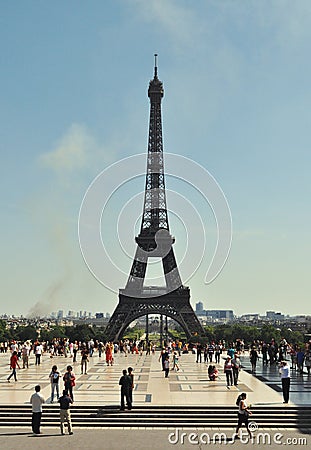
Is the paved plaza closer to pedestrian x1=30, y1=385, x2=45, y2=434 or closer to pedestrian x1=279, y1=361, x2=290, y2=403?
pedestrian x1=279, y1=361, x2=290, y2=403

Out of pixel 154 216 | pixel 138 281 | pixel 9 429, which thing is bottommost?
pixel 9 429

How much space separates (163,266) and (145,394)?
189 feet

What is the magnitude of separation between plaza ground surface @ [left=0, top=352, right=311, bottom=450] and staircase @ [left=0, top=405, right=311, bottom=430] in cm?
53

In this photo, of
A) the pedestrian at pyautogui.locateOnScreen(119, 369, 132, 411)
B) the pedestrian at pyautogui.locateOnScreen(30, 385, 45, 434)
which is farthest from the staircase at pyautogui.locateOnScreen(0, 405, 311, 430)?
the pedestrian at pyautogui.locateOnScreen(30, 385, 45, 434)

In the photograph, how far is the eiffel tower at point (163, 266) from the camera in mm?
73875

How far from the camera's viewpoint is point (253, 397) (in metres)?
20.7

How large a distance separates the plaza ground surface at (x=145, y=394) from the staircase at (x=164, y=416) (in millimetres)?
535

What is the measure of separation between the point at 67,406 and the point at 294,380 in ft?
44.1

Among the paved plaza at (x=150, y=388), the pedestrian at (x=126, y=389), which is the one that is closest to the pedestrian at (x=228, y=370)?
the paved plaza at (x=150, y=388)

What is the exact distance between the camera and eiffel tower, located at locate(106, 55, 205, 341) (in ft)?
242

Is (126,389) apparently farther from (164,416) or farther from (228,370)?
(228,370)

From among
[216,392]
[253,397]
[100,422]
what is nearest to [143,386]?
[216,392]

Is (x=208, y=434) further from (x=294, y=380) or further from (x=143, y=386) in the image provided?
(x=294, y=380)

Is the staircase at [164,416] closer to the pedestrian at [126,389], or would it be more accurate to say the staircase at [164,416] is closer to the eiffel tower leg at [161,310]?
the pedestrian at [126,389]
